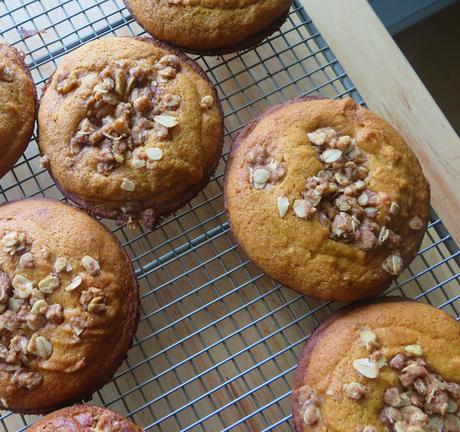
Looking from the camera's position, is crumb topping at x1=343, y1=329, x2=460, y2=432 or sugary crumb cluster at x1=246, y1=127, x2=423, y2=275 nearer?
crumb topping at x1=343, y1=329, x2=460, y2=432

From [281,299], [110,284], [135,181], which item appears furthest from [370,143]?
[110,284]

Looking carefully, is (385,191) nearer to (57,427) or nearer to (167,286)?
(167,286)

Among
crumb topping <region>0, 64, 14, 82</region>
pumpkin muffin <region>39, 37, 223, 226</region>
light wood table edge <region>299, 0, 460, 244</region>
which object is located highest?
crumb topping <region>0, 64, 14, 82</region>

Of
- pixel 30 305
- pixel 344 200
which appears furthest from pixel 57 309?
pixel 344 200

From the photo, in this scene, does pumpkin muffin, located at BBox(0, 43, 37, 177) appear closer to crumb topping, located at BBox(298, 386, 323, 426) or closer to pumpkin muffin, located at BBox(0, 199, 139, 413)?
pumpkin muffin, located at BBox(0, 199, 139, 413)

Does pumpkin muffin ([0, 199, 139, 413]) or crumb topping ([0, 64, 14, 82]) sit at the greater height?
crumb topping ([0, 64, 14, 82])

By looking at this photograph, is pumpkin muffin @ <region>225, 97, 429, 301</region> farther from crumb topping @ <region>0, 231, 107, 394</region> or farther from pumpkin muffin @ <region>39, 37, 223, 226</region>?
crumb topping @ <region>0, 231, 107, 394</region>

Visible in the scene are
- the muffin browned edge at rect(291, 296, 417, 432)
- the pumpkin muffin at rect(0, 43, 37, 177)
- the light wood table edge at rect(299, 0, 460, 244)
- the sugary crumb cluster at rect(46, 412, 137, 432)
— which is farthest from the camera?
the light wood table edge at rect(299, 0, 460, 244)

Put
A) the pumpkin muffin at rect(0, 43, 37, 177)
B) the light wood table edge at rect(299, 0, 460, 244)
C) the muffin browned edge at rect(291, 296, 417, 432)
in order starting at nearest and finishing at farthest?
the muffin browned edge at rect(291, 296, 417, 432) < the pumpkin muffin at rect(0, 43, 37, 177) < the light wood table edge at rect(299, 0, 460, 244)

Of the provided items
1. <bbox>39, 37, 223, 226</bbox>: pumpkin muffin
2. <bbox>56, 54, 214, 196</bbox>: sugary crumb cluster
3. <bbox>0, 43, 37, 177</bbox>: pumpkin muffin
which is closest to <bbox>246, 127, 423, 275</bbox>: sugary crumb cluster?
<bbox>39, 37, 223, 226</bbox>: pumpkin muffin

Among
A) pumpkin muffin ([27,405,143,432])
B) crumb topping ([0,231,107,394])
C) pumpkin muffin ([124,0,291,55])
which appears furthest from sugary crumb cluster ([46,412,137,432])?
pumpkin muffin ([124,0,291,55])
